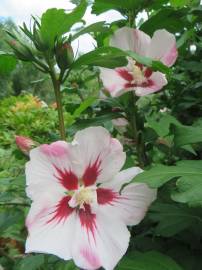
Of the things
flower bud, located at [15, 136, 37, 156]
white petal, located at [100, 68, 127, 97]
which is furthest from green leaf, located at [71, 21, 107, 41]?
flower bud, located at [15, 136, 37, 156]

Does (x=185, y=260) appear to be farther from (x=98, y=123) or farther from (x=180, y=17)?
(x=180, y=17)

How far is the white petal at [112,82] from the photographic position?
1115mm

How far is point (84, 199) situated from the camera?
888mm

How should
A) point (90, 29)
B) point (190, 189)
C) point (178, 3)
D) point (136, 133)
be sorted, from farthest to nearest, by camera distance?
point (178, 3)
point (136, 133)
point (90, 29)
point (190, 189)

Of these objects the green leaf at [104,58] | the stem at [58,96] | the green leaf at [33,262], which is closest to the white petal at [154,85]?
the green leaf at [104,58]

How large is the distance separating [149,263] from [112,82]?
414 mm

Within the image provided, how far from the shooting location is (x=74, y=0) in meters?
1.58

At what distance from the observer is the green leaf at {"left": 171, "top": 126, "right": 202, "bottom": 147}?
90cm

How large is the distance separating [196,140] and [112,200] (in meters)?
0.19

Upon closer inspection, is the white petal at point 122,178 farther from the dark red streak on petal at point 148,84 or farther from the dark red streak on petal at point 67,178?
the dark red streak on petal at point 148,84

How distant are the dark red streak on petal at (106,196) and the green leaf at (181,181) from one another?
0.10 meters

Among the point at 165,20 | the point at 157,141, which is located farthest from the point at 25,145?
the point at 165,20

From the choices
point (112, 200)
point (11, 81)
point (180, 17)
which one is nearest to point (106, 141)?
point (112, 200)

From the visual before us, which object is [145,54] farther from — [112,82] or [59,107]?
[59,107]
